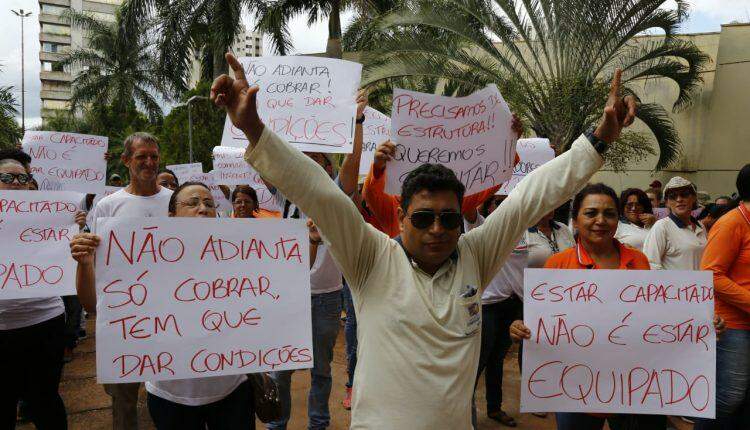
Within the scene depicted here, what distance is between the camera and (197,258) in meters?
2.22

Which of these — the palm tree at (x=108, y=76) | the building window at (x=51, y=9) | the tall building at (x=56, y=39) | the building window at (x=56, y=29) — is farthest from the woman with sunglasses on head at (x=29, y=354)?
the building window at (x=56, y=29)

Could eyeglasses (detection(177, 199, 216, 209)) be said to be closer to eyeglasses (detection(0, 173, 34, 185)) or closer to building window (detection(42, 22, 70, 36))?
eyeglasses (detection(0, 173, 34, 185))

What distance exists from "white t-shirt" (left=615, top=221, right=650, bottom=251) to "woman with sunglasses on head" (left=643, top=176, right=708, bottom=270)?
0.51 meters

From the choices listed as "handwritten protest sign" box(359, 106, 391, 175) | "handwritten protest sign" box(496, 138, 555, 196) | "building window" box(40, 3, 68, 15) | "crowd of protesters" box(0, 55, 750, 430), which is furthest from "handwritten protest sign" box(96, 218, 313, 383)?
"building window" box(40, 3, 68, 15)

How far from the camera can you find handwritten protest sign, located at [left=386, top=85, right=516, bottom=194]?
9.98ft

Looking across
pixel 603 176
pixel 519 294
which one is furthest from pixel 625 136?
pixel 519 294

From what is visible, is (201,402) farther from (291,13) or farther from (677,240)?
(291,13)

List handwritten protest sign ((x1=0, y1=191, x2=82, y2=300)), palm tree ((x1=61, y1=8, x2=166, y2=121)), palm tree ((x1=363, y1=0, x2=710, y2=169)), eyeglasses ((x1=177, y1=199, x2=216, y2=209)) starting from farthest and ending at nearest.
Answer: palm tree ((x1=61, y1=8, x2=166, y2=121))
palm tree ((x1=363, y1=0, x2=710, y2=169))
handwritten protest sign ((x1=0, y1=191, x2=82, y2=300))
eyeglasses ((x1=177, y1=199, x2=216, y2=209))

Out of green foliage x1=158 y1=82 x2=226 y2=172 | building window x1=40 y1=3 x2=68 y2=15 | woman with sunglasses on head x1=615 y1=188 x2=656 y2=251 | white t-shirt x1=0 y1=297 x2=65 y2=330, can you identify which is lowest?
white t-shirt x1=0 y1=297 x2=65 y2=330

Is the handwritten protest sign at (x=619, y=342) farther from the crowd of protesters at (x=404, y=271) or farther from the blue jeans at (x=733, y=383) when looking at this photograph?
the blue jeans at (x=733, y=383)

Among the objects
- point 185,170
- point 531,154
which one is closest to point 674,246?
point 531,154

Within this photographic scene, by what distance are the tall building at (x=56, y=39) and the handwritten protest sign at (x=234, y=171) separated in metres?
79.2

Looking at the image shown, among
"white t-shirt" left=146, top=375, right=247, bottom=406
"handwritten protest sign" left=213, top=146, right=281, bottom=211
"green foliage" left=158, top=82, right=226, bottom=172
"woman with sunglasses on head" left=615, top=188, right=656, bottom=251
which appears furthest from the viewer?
"green foliage" left=158, top=82, right=226, bottom=172

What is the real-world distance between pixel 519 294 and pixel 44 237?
2992 mm
